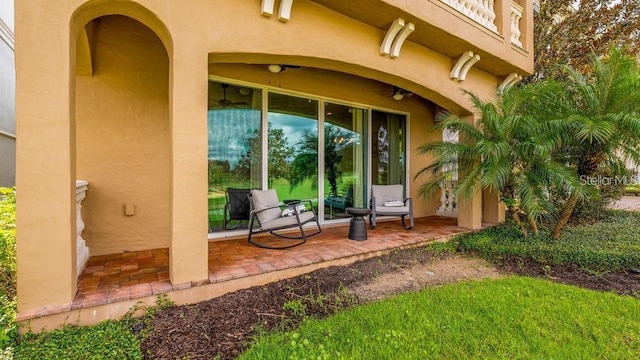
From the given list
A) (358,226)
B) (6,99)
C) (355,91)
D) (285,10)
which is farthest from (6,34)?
(358,226)

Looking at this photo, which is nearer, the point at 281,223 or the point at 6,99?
the point at 281,223

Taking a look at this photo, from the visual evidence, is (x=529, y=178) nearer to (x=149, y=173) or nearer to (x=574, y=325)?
(x=574, y=325)

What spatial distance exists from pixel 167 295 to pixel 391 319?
197cm

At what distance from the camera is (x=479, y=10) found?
4.99 m

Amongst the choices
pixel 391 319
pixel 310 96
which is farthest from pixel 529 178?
pixel 310 96

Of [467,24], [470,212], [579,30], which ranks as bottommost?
[470,212]

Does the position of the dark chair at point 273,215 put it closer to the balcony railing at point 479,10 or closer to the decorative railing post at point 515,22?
the balcony railing at point 479,10

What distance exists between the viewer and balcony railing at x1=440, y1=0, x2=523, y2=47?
4.66 m

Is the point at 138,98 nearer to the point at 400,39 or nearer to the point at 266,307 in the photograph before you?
the point at 266,307

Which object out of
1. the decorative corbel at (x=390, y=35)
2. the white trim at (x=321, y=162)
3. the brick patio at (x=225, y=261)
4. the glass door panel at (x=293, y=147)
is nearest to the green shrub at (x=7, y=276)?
the brick patio at (x=225, y=261)

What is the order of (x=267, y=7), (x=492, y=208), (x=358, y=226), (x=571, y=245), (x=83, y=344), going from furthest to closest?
(x=492, y=208) → (x=358, y=226) → (x=571, y=245) → (x=267, y=7) → (x=83, y=344)

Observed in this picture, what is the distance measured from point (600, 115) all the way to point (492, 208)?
2.34 metres

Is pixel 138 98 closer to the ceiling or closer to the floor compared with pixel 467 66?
closer to the floor

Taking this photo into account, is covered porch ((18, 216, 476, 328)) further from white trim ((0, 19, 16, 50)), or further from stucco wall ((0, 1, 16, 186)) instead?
white trim ((0, 19, 16, 50))
